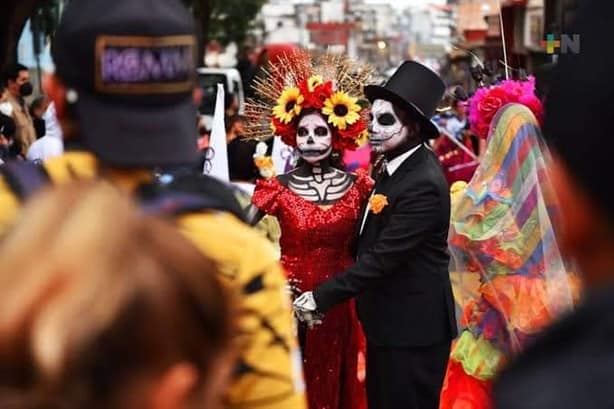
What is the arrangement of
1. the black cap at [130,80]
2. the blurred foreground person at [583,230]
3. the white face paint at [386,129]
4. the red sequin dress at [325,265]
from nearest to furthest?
the blurred foreground person at [583,230] → the black cap at [130,80] → the white face paint at [386,129] → the red sequin dress at [325,265]

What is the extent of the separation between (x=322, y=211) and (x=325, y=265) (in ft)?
0.90

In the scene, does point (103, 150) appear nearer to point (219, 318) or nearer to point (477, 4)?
point (219, 318)

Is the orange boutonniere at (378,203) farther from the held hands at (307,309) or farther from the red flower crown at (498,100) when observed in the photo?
the red flower crown at (498,100)

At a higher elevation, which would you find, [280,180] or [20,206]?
[20,206]

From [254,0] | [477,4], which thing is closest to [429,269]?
[477,4]

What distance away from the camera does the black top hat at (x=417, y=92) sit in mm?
6324

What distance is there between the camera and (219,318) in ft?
5.64

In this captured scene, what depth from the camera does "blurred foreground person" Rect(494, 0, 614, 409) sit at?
1.51m

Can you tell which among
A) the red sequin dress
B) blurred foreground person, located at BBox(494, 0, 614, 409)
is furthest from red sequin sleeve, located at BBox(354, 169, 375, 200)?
blurred foreground person, located at BBox(494, 0, 614, 409)

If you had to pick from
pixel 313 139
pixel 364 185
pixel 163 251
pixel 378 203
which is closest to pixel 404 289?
pixel 378 203

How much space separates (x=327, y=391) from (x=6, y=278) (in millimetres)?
5195

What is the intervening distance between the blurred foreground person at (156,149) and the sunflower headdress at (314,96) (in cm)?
458

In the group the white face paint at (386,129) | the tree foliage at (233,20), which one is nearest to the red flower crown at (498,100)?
the white face paint at (386,129)

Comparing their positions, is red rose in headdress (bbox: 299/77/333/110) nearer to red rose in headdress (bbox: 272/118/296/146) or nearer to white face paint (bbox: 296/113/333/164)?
white face paint (bbox: 296/113/333/164)
